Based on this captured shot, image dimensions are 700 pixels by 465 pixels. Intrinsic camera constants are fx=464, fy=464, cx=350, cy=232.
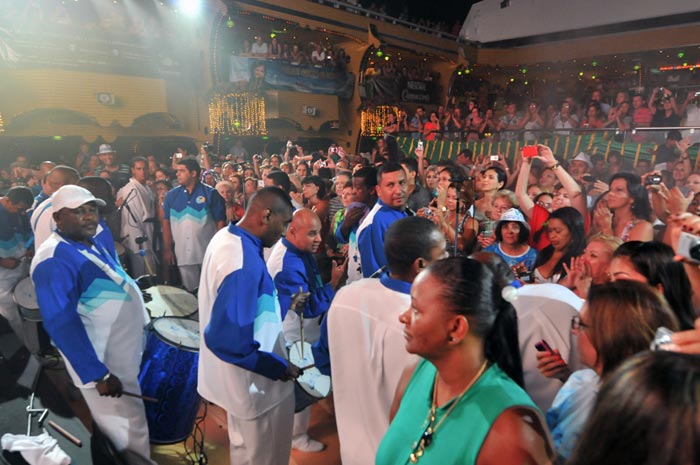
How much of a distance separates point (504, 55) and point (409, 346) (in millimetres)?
18029

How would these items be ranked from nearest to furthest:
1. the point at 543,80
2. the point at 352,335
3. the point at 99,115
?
the point at 352,335 < the point at 99,115 < the point at 543,80

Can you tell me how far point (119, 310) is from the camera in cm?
280

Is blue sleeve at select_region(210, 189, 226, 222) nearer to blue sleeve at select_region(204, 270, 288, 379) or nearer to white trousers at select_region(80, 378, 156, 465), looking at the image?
white trousers at select_region(80, 378, 156, 465)

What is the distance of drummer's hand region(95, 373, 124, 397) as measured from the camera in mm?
2592

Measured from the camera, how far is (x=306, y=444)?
3445mm

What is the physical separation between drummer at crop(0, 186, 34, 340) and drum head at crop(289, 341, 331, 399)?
3275 mm

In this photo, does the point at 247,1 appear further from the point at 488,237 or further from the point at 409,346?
the point at 409,346

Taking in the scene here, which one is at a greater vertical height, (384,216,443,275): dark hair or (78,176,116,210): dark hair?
(384,216,443,275): dark hair

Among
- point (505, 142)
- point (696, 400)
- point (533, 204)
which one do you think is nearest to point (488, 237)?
point (533, 204)

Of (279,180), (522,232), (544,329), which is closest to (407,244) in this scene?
(544,329)

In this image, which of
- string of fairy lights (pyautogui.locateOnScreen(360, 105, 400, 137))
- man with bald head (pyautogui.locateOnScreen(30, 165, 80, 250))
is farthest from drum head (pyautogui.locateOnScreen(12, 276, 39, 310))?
string of fairy lights (pyautogui.locateOnScreen(360, 105, 400, 137))

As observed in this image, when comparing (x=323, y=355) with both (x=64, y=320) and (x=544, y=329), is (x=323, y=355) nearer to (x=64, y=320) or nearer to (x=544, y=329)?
(x=544, y=329)

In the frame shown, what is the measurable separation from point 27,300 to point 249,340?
3339 mm

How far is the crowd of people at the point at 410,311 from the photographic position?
1189 millimetres
